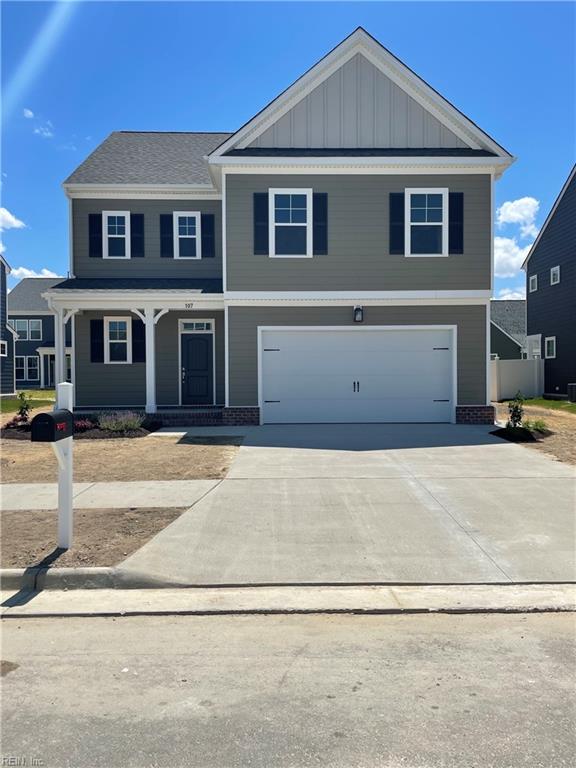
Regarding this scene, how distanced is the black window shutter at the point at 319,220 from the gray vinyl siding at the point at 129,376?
168 inches

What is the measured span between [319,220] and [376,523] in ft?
32.6

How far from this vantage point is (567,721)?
10.8 feet

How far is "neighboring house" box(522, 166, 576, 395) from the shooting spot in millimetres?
26250

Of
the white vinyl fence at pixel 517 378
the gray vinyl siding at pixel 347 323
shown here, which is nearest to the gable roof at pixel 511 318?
the white vinyl fence at pixel 517 378

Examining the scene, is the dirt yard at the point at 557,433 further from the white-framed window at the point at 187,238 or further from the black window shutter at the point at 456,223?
the white-framed window at the point at 187,238

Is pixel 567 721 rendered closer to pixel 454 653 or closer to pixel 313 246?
pixel 454 653

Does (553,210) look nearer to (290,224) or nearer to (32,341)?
(290,224)

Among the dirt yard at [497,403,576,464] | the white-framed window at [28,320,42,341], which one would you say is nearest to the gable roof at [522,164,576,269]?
the dirt yard at [497,403,576,464]

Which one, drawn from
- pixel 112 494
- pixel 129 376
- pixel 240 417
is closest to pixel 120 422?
pixel 240 417

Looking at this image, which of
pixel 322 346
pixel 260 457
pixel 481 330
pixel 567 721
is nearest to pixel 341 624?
pixel 567 721

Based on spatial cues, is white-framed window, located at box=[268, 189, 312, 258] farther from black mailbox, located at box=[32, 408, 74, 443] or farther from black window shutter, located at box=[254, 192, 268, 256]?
black mailbox, located at box=[32, 408, 74, 443]

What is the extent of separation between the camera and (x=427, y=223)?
15.3 meters

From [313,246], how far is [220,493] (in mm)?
8608

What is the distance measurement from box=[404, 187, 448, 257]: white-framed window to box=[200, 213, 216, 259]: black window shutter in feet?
19.4
